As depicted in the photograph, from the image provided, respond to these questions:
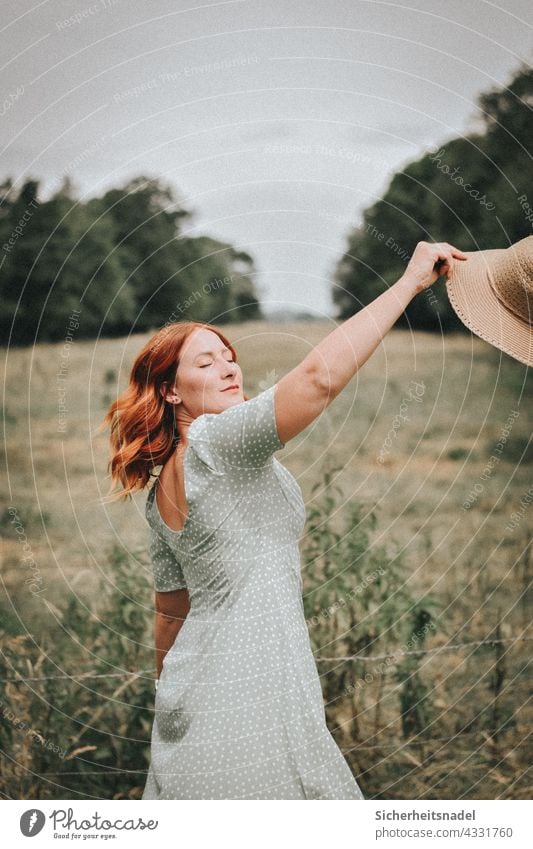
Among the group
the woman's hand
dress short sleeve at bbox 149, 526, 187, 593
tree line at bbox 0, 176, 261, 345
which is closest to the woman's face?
dress short sleeve at bbox 149, 526, 187, 593

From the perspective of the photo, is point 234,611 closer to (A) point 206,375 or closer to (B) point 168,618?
(B) point 168,618

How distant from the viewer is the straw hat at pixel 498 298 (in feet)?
7.52

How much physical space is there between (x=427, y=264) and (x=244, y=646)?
0.79 meters

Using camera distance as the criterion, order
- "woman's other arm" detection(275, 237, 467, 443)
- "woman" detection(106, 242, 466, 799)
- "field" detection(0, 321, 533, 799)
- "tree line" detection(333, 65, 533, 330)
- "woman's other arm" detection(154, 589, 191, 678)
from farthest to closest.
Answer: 1. "tree line" detection(333, 65, 533, 330)
2. "field" detection(0, 321, 533, 799)
3. "woman's other arm" detection(154, 589, 191, 678)
4. "woman" detection(106, 242, 466, 799)
5. "woman's other arm" detection(275, 237, 467, 443)

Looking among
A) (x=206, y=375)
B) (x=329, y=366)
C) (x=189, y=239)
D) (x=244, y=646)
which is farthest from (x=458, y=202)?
(x=244, y=646)

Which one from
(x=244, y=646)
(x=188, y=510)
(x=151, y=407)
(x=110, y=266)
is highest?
(x=110, y=266)

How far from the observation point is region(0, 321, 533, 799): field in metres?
2.85

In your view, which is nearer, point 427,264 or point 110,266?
point 427,264

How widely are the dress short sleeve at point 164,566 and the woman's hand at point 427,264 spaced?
2.38ft

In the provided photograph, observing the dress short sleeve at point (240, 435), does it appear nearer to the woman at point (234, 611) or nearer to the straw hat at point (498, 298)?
the woman at point (234, 611)

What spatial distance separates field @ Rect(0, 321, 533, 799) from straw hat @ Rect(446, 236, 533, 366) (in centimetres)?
71

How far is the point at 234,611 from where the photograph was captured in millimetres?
2135

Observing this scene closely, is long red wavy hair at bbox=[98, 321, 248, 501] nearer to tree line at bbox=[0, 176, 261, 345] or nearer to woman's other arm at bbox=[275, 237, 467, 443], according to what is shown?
woman's other arm at bbox=[275, 237, 467, 443]
